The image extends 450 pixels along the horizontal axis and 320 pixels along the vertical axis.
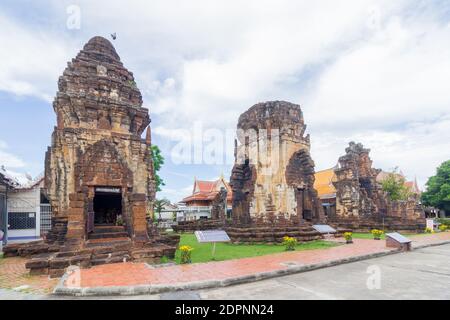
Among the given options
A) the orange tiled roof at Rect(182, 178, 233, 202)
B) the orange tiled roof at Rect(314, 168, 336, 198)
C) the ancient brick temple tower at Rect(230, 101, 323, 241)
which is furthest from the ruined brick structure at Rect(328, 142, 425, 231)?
the orange tiled roof at Rect(182, 178, 233, 202)

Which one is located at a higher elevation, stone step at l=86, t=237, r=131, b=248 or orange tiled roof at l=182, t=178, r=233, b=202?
orange tiled roof at l=182, t=178, r=233, b=202

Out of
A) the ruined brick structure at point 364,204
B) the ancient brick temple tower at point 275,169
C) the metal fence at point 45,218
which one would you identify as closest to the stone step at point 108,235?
the ancient brick temple tower at point 275,169

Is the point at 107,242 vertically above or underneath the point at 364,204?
underneath

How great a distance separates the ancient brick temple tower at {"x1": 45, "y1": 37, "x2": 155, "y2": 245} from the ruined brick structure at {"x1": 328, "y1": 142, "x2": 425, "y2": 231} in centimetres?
1468

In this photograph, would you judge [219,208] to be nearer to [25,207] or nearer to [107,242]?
[25,207]

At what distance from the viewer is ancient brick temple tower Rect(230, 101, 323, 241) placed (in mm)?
13422

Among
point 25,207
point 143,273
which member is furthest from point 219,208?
point 143,273

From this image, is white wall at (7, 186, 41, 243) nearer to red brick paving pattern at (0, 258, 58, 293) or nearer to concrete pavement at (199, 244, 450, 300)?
red brick paving pattern at (0, 258, 58, 293)

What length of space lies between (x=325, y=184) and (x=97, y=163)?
84.3 feet

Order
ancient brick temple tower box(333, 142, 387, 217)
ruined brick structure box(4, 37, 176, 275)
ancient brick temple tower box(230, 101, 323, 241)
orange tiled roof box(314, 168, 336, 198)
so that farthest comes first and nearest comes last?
orange tiled roof box(314, 168, 336, 198) → ancient brick temple tower box(333, 142, 387, 217) → ancient brick temple tower box(230, 101, 323, 241) → ruined brick structure box(4, 37, 176, 275)

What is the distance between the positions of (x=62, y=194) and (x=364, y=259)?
402 inches

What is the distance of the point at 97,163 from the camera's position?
29.1 feet
